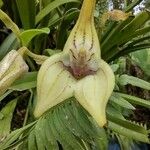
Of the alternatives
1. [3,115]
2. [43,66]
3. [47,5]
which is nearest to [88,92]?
[43,66]

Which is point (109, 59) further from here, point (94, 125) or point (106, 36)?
point (94, 125)

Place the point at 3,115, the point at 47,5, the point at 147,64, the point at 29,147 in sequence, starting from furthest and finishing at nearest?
the point at 147,64 < the point at 47,5 < the point at 3,115 < the point at 29,147

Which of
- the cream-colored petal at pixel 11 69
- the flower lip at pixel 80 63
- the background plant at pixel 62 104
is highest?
the cream-colored petal at pixel 11 69

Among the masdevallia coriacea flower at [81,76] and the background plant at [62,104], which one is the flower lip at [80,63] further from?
the background plant at [62,104]

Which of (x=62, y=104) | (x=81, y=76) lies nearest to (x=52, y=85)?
(x=81, y=76)

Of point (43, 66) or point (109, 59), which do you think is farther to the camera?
point (109, 59)

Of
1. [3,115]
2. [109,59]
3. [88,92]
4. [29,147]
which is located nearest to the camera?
[88,92]

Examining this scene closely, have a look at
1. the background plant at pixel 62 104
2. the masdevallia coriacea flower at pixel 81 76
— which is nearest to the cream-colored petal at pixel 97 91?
the masdevallia coriacea flower at pixel 81 76
